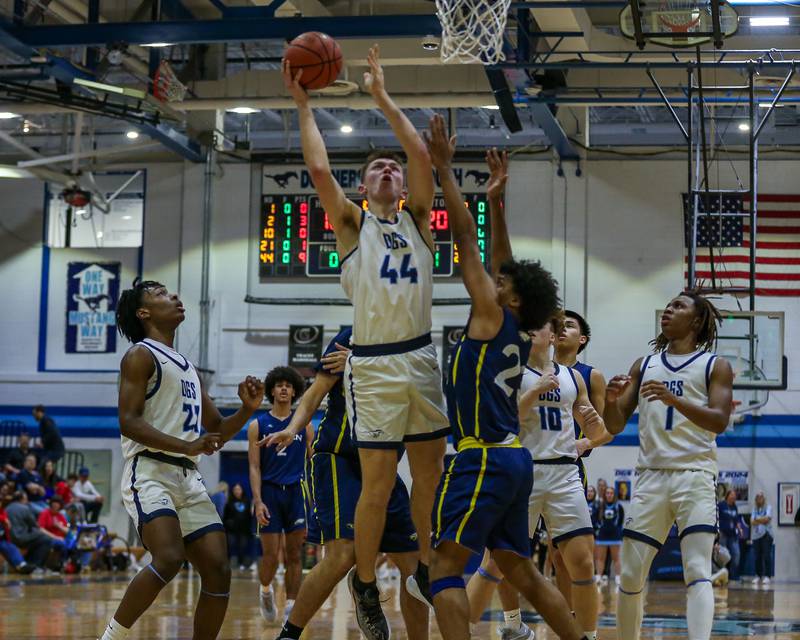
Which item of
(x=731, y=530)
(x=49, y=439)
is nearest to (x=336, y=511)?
(x=731, y=530)

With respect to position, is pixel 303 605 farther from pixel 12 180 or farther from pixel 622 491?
pixel 12 180

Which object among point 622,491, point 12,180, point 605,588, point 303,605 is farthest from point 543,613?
point 12,180

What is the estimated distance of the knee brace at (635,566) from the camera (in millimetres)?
6656

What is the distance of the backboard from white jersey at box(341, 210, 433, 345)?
8358 millimetres

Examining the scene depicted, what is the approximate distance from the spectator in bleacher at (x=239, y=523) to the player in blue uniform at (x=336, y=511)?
15.7 m

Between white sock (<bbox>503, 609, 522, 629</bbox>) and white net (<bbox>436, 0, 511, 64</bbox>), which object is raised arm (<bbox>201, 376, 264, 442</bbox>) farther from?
white net (<bbox>436, 0, 511, 64</bbox>)

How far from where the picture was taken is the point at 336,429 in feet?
21.7

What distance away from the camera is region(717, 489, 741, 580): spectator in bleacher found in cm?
2147

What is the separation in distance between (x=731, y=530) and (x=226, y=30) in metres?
12.5

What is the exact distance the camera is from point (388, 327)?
5.93m

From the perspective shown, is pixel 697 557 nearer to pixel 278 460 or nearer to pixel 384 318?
pixel 384 318

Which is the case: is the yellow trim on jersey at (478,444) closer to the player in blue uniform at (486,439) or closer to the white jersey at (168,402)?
the player in blue uniform at (486,439)

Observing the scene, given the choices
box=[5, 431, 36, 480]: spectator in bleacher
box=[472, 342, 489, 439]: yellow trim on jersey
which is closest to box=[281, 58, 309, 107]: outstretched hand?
box=[472, 342, 489, 439]: yellow trim on jersey

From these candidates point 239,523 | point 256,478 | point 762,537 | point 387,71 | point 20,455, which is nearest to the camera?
point 256,478
